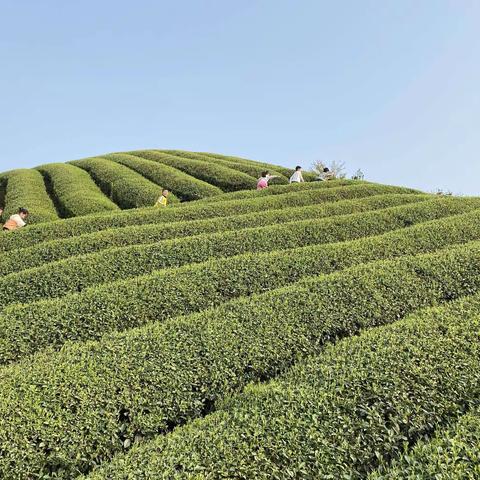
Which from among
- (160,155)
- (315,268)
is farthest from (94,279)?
(160,155)

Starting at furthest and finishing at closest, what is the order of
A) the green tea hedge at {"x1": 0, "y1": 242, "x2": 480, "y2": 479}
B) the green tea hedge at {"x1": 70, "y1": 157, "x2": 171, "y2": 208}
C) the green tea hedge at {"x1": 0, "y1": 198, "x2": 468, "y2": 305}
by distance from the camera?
the green tea hedge at {"x1": 70, "y1": 157, "x2": 171, "y2": 208}, the green tea hedge at {"x1": 0, "y1": 198, "x2": 468, "y2": 305}, the green tea hedge at {"x1": 0, "y1": 242, "x2": 480, "y2": 479}

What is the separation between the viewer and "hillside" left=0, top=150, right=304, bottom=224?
27469 mm

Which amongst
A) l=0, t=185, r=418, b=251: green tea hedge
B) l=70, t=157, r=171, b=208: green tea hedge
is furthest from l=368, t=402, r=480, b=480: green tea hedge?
l=70, t=157, r=171, b=208: green tea hedge

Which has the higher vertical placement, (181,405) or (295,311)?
(295,311)

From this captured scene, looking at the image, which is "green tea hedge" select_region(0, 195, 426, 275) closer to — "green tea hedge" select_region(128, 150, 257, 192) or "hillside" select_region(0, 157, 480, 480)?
"hillside" select_region(0, 157, 480, 480)

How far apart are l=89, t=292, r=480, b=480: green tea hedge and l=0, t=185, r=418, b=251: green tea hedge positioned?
497 inches

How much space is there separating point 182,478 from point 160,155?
4065cm

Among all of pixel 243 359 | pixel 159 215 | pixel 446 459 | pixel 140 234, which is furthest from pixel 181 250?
pixel 446 459

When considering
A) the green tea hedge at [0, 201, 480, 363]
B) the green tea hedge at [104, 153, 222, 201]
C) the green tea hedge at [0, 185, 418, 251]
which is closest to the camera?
the green tea hedge at [0, 201, 480, 363]

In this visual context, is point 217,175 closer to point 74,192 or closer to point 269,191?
point 269,191

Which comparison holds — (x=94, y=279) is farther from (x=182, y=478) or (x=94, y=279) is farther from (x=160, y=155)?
(x=160, y=155)

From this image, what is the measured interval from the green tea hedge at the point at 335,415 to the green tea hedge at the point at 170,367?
0.09 metres

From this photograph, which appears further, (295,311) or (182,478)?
(295,311)

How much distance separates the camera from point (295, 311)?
9.80m
